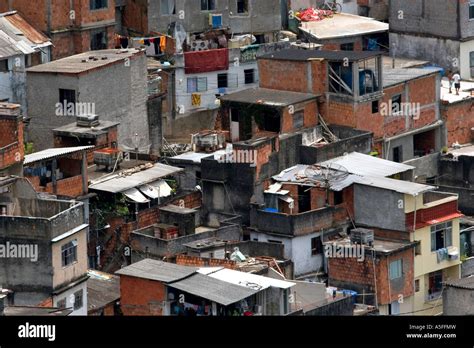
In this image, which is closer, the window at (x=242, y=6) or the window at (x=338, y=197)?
the window at (x=338, y=197)

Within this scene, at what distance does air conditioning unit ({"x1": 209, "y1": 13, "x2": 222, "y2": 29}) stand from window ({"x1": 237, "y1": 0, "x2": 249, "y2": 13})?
1.27m

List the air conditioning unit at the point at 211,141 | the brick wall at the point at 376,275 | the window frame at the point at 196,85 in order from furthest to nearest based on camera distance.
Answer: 1. the window frame at the point at 196,85
2. the air conditioning unit at the point at 211,141
3. the brick wall at the point at 376,275

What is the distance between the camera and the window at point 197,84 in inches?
1936

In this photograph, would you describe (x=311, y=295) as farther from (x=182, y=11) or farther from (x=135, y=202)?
(x=182, y=11)

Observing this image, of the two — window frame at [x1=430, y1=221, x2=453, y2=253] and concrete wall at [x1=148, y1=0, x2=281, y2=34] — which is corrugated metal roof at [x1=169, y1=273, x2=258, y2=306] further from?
concrete wall at [x1=148, y1=0, x2=281, y2=34]

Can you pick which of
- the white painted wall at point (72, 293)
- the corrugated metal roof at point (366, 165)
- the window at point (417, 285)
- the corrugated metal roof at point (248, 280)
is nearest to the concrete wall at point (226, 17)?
the corrugated metal roof at point (366, 165)

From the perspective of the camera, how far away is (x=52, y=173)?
36812 millimetres

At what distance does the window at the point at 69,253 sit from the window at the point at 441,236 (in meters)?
11.8

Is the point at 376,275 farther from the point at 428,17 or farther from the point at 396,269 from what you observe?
the point at 428,17

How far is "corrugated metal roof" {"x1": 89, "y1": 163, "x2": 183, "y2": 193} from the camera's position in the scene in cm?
3766

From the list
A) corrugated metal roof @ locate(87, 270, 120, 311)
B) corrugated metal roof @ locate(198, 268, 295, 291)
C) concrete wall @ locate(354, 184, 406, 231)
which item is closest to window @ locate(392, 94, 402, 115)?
concrete wall @ locate(354, 184, 406, 231)

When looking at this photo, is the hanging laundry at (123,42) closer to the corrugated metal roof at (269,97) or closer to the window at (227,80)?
the window at (227,80)
